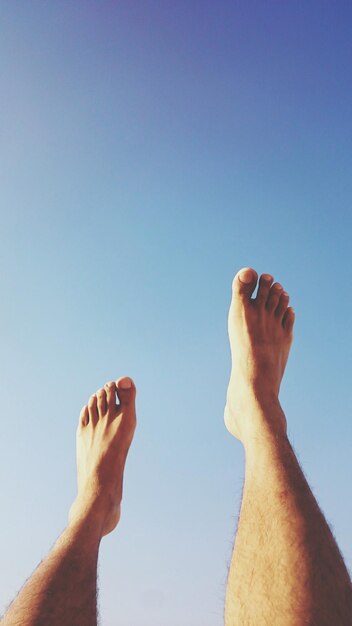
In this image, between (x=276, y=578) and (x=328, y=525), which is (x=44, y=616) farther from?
(x=328, y=525)

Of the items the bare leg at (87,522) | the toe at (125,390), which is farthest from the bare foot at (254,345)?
the toe at (125,390)

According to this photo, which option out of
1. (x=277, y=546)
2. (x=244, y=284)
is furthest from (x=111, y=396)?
(x=277, y=546)

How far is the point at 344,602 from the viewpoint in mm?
1129

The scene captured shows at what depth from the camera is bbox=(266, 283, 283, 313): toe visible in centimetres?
286

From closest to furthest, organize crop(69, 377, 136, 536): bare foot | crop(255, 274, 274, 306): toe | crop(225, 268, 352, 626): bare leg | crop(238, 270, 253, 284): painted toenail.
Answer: crop(225, 268, 352, 626): bare leg → crop(69, 377, 136, 536): bare foot → crop(238, 270, 253, 284): painted toenail → crop(255, 274, 274, 306): toe

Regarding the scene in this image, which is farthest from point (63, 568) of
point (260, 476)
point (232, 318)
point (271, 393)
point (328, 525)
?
point (232, 318)

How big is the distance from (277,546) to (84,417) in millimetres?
2207

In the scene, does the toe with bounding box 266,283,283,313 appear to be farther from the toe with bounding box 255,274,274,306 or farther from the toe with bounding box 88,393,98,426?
the toe with bounding box 88,393,98,426

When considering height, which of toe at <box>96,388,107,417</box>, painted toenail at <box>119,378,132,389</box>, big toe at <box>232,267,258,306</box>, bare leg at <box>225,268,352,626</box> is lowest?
bare leg at <box>225,268,352,626</box>

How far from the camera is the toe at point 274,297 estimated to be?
2.86 meters

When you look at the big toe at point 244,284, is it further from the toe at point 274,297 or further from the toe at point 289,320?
the toe at point 289,320

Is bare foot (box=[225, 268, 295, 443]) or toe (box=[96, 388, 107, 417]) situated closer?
bare foot (box=[225, 268, 295, 443])

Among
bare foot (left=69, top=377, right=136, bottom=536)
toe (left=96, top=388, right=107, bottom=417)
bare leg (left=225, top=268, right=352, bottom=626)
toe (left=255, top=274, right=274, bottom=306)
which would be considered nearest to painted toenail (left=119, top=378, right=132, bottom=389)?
bare foot (left=69, top=377, right=136, bottom=536)

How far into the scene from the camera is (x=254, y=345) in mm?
2486
